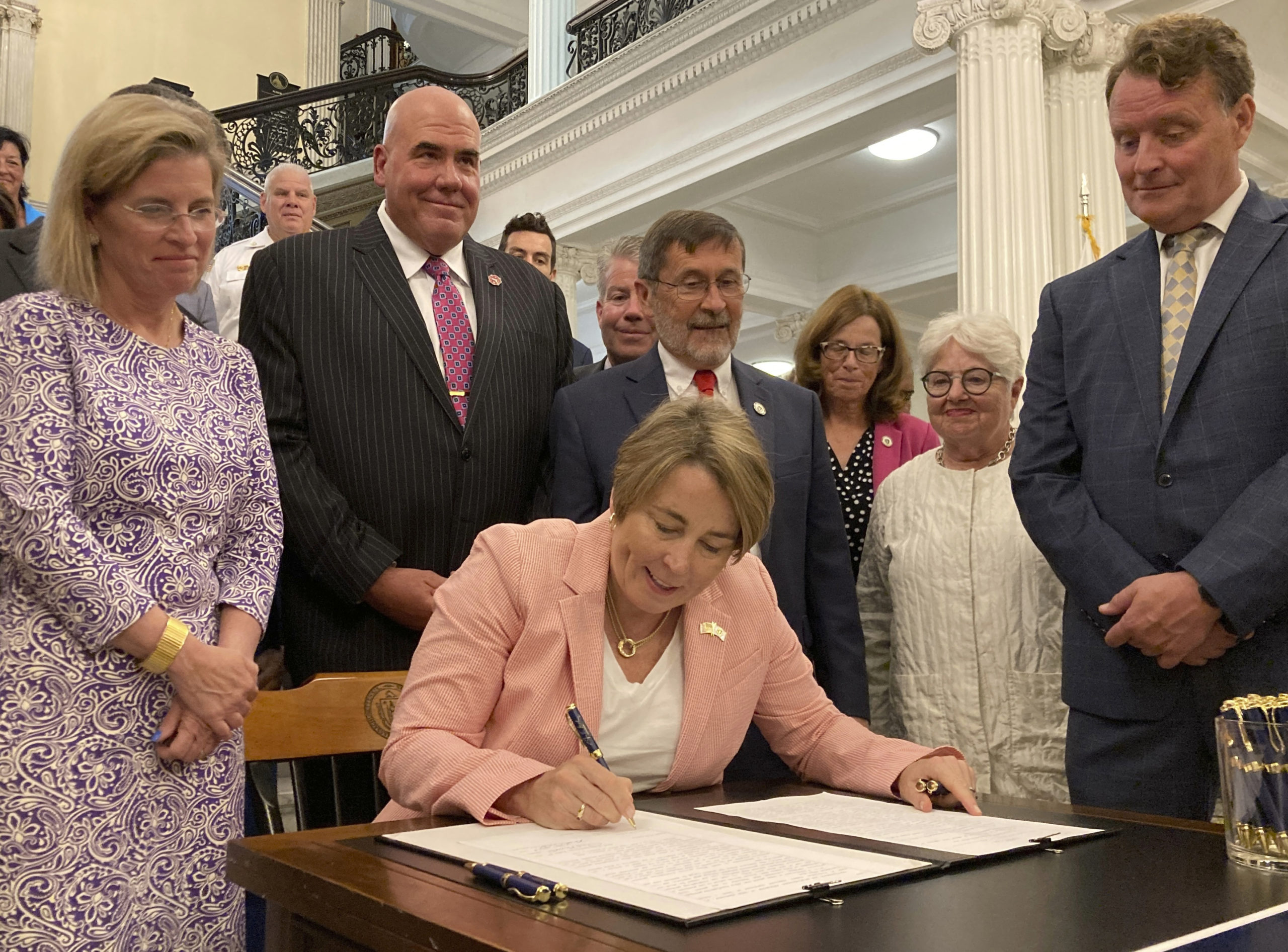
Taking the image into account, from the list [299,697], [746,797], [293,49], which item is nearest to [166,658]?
[299,697]

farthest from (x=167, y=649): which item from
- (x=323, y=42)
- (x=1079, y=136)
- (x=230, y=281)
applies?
(x=323, y=42)

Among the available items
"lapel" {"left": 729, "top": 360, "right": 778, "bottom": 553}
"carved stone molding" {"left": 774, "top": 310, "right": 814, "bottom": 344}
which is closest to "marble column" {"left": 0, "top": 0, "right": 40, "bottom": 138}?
"carved stone molding" {"left": 774, "top": 310, "right": 814, "bottom": 344}

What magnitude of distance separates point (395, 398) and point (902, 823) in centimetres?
136

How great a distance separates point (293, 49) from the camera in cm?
1429

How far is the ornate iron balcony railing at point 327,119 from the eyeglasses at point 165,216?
10.7m

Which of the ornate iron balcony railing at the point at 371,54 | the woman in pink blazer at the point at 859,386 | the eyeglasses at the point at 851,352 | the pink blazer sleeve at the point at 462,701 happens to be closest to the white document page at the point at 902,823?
the pink blazer sleeve at the point at 462,701

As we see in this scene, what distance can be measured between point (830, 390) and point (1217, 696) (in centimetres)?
137

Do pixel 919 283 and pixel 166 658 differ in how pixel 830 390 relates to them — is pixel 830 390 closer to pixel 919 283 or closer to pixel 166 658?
pixel 166 658

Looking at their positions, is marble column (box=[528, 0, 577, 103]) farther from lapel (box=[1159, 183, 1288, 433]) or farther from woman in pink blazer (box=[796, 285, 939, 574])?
lapel (box=[1159, 183, 1288, 433])

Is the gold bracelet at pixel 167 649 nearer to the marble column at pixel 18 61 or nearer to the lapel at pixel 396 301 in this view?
the lapel at pixel 396 301

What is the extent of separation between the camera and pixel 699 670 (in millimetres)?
1852

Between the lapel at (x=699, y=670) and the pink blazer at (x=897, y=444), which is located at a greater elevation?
the pink blazer at (x=897, y=444)

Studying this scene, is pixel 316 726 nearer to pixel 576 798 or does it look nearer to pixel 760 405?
pixel 576 798

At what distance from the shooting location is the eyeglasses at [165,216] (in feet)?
6.33
